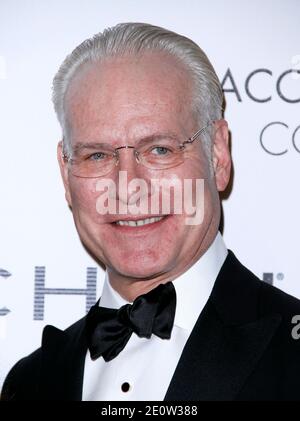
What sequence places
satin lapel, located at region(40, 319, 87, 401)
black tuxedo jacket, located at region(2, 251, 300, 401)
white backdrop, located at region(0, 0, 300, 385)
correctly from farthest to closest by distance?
1. white backdrop, located at region(0, 0, 300, 385)
2. satin lapel, located at region(40, 319, 87, 401)
3. black tuxedo jacket, located at region(2, 251, 300, 401)

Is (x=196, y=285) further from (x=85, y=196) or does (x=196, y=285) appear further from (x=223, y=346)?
(x=85, y=196)

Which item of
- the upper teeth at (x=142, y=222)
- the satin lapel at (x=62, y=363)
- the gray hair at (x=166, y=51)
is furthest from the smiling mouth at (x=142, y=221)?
the satin lapel at (x=62, y=363)

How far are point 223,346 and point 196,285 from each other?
0.76 feet

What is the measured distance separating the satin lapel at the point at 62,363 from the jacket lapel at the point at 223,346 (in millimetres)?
375

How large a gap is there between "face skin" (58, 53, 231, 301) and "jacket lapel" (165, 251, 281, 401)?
180mm

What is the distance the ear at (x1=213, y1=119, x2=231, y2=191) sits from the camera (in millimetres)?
2145

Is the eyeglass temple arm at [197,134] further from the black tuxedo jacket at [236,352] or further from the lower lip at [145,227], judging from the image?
the black tuxedo jacket at [236,352]

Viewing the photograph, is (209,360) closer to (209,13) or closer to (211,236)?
(211,236)

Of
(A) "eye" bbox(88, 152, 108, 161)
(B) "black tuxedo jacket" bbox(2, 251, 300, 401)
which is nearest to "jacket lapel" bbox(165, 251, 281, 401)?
(B) "black tuxedo jacket" bbox(2, 251, 300, 401)

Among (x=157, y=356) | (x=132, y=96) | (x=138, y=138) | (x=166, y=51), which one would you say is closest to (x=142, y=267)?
(x=157, y=356)

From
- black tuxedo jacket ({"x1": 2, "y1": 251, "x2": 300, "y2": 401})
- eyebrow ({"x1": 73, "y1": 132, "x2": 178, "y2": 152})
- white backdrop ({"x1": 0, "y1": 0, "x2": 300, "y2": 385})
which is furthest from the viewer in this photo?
white backdrop ({"x1": 0, "y1": 0, "x2": 300, "y2": 385})

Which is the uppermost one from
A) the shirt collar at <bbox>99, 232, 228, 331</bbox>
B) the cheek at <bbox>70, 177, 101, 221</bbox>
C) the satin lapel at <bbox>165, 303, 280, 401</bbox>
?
the cheek at <bbox>70, 177, 101, 221</bbox>

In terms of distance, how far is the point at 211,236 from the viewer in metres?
2.11

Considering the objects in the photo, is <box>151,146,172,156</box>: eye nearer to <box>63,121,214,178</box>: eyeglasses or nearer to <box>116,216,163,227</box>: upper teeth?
<box>63,121,214,178</box>: eyeglasses
